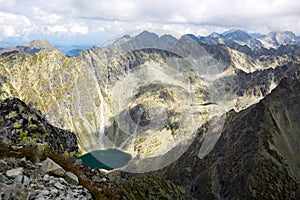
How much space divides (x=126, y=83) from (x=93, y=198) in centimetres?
910

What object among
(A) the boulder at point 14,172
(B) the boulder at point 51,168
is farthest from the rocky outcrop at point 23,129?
(A) the boulder at point 14,172

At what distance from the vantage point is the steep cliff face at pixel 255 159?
142 metres

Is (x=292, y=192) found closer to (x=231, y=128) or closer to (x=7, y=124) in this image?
(x=231, y=128)

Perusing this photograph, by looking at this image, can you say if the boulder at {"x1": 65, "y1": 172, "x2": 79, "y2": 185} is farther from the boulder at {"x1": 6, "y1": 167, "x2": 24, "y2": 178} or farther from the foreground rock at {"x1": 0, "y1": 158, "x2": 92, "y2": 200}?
the boulder at {"x1": 6, "y1": 167, "x2": 24, "y2": 178}

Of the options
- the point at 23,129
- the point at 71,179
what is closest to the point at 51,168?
the point at 71,179

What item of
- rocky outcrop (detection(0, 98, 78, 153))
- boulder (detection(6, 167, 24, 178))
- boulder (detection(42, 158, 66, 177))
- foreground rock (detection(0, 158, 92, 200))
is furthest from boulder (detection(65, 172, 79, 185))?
rocky outcrop (detection(0, 98, 78, 153))

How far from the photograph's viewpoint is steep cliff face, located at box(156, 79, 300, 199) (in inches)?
5600

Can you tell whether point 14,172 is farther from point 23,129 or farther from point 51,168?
point 23,129

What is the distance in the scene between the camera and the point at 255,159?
14900 centimetres

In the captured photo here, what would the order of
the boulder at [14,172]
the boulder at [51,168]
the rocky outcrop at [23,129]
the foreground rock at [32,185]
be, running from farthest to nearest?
the rocky outcrop at [23,129] < the boulder at [51,168] < the boulder at [14,172] < the foreground rock at [32,185]

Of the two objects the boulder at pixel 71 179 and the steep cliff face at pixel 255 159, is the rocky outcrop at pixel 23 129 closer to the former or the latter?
the boulder at pixel 71 179

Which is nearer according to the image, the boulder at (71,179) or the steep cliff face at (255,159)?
the boulder at (71,179)

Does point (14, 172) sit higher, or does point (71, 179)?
point (14, 172)

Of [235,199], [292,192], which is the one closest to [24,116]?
[235,199]
